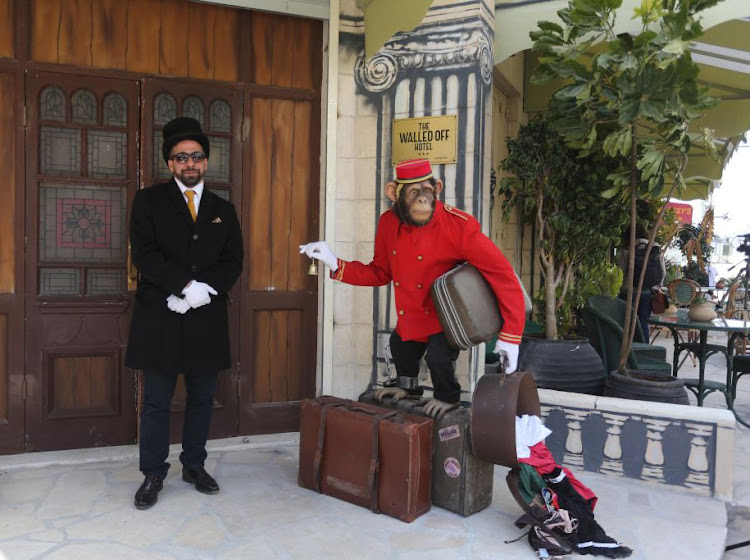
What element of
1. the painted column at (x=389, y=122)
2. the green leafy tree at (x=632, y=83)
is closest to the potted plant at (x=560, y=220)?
the green leafy tree at (x=632, y=83)

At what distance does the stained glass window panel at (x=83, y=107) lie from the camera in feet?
12.2

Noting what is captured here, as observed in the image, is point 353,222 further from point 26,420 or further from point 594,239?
point 26,420

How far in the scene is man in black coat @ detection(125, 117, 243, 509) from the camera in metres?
3.05

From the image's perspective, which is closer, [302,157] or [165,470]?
[165,470]

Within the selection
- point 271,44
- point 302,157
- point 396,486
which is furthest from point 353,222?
point 396,486

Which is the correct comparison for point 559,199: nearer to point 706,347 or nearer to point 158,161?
point 706,347

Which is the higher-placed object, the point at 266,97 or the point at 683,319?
the point at 266,97

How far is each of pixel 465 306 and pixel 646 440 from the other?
151 centimetres

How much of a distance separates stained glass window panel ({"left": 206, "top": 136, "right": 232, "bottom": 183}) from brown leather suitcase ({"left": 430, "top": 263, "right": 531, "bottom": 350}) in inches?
71.2

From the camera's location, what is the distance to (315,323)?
4305 mm

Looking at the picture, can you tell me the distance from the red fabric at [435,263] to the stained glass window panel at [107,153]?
171cm

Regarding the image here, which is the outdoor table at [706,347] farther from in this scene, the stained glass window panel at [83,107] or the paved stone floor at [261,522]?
the stained glass window panel at [83,107]

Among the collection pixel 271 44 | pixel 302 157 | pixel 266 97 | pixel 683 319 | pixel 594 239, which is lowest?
pixel 683 319

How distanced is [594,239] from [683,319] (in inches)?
50.6
